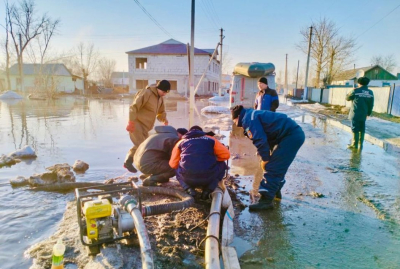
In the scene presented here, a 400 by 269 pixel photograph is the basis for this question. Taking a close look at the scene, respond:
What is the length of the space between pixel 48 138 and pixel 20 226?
19.8 ft

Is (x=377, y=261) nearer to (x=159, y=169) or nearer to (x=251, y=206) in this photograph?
(x=251, y=206)

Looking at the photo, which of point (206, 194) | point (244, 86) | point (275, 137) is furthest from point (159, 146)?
point (244, 86)

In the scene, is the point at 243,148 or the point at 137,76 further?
the point at 137,76

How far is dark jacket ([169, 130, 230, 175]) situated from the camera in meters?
3.61

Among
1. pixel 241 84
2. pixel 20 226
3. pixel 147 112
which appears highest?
pixel 241 84

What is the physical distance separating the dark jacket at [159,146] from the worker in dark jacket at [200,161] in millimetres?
605

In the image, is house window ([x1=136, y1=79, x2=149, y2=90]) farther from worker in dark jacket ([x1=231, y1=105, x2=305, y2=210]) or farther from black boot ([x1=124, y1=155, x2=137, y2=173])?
worker in dark jacket ([x1=231, y1=105, x2=305, y2=210])

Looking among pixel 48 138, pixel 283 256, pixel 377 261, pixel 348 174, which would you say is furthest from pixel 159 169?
pixel 48 138

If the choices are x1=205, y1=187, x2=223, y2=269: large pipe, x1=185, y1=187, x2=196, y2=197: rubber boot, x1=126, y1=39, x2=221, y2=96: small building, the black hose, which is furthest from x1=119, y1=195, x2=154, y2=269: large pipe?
x1=126, y1=39, x2=221, y2=96: small building

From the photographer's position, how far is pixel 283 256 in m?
2.81

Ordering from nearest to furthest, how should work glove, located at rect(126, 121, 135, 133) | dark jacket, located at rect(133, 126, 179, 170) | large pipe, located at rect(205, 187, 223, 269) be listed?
large pipe, located at rect(205, 187, 223, 269) → dark jacket, located at rect(133, 126, 179, 170) → work glove, located at rect(126, 121, 135, 133)

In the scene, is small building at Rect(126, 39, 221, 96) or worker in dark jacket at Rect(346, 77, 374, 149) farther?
small building at Rect(126, 39, 221, 96)

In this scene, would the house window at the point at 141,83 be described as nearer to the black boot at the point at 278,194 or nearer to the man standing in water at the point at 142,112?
the man standing in water at the point at 142,112

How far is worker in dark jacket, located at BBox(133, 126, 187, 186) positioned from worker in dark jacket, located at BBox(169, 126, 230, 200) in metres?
0.63
